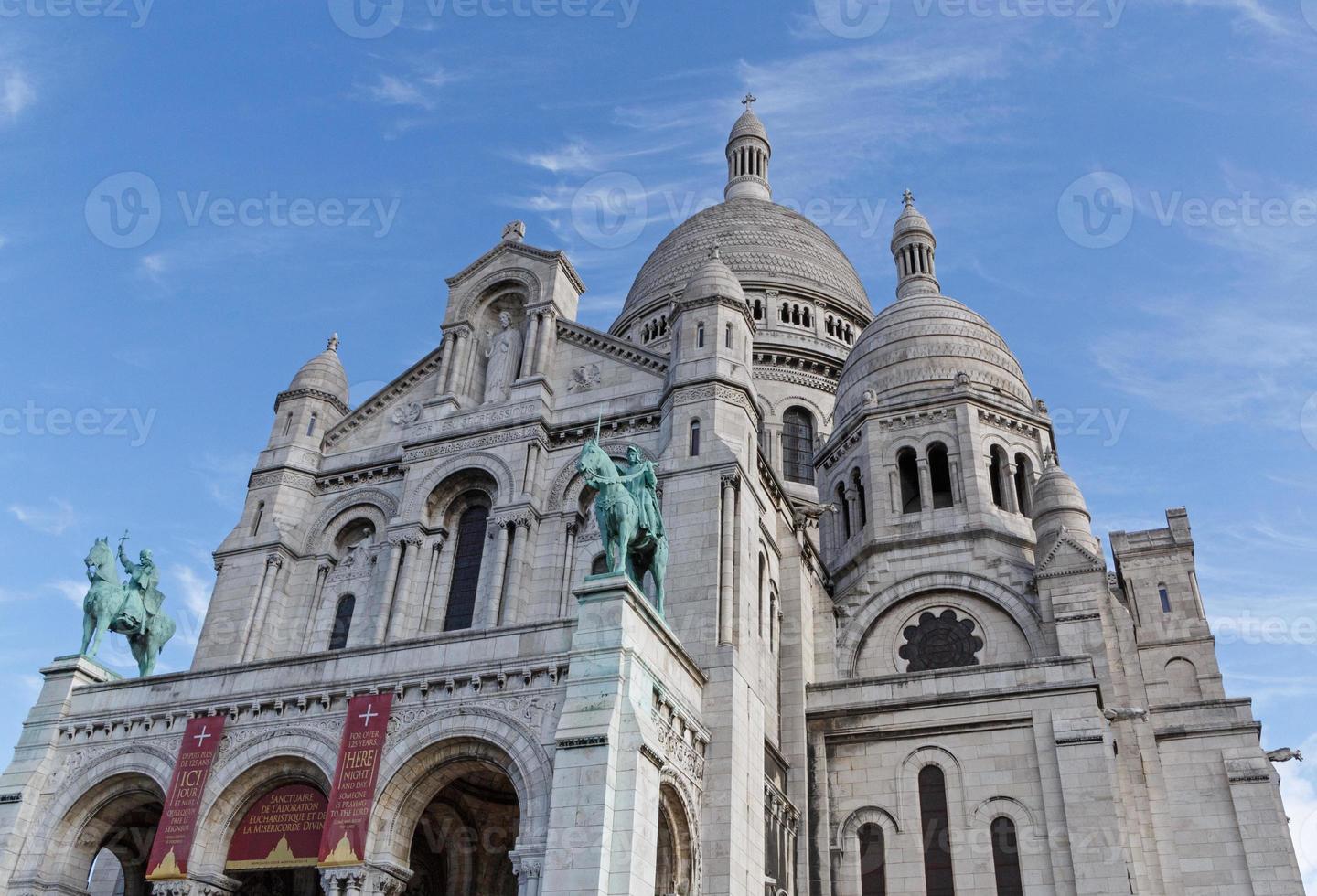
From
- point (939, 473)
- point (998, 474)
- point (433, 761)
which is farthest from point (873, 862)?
point (998, 474)

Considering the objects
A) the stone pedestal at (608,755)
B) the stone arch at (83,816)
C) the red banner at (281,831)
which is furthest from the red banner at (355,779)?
the stone arch at (83,816)

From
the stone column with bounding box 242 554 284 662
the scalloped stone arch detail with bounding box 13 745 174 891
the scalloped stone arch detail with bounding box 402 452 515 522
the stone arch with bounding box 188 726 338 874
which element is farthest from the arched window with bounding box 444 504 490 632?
the scalloped stone arch detail with bounding box 13 745 174 891

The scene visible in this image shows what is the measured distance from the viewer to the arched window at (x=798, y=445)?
46.8 m

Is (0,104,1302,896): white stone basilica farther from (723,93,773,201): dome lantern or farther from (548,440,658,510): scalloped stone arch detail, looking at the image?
(723,93,773,201): dome lantern

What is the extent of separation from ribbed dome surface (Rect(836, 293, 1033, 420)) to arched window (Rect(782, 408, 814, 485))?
3.73m

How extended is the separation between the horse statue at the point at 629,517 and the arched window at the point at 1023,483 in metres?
18.1

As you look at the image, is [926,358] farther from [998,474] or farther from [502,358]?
[502,358]

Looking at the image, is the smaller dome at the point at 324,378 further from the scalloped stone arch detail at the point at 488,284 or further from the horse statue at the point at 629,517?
the horse statue at the point at 629,517

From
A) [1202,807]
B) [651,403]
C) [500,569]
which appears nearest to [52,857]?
[500,569]

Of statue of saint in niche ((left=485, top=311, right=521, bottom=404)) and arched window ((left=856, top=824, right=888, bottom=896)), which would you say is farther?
statue of saint in niche ((left=485, top=311, right=521, bottom=404))

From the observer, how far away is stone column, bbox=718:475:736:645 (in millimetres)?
25812

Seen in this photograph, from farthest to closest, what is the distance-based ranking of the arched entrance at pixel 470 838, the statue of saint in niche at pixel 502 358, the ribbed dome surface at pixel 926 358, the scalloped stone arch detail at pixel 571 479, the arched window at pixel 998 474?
the ribbed dome surface at pixel 926 358 → the arched window at pixel 998 474 → the statue of saint in niche at pixel 502 358 → the scalloped stone arch detail at pixel 571 479 → the arched entrance at pixel 470 838

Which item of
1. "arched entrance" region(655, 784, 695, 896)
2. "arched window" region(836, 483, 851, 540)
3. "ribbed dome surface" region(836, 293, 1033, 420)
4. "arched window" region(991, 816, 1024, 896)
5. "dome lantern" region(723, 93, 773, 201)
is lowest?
"arched entrance" region(655, 784, 695, 896)

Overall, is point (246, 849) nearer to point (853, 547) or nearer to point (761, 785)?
point (761, 785)
